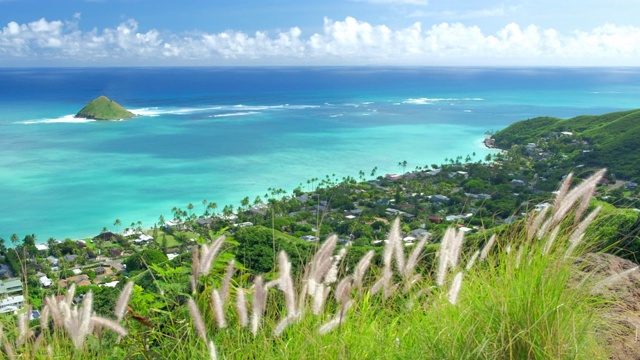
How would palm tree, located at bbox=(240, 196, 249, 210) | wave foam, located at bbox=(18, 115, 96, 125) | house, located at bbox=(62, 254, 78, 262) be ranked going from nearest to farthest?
house, located at bbox=(62, 254, 78, 262) → palm tree, located at bbox=(240, 196, 249, 210) → wave foam, located at bbox=(18, 115, 96, 125)

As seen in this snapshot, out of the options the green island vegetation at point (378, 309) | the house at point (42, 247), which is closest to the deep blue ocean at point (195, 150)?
the house at point (42, 247)

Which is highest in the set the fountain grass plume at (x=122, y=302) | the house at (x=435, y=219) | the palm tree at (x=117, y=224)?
the fountain grass plume at (x=122, y=302)

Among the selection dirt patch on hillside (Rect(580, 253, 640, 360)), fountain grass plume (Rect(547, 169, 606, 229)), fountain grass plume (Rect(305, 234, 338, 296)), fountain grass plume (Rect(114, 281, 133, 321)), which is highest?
fountain grass plume (Rect(547, 169, 606, 229))

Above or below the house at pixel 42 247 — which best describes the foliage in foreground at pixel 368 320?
above

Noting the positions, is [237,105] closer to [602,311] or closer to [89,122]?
[89,122]

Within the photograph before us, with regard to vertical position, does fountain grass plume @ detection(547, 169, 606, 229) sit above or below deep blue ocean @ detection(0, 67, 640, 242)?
above

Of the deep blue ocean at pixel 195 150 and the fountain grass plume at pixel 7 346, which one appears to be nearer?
the fountain grass plume at pixel 7 346

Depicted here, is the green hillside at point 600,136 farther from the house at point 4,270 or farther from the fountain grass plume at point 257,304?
the fountain grass plume at point 257,304

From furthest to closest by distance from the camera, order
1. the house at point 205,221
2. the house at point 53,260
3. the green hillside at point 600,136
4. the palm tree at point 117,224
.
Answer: the green hillside at point 600,136, the palm tree at point 117,224, the house at point 205,221, the house at point 53,260

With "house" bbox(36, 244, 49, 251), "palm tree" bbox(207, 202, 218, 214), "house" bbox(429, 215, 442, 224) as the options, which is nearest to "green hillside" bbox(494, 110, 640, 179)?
"house" bbox(429, 215, 442, 224)

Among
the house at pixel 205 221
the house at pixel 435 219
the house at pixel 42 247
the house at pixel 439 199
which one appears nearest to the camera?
the house at pixel 42 247

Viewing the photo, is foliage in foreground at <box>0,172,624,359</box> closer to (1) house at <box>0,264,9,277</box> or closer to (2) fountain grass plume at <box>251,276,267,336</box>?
(2) fountain grass plume at <box>251,276,267,336</box>
